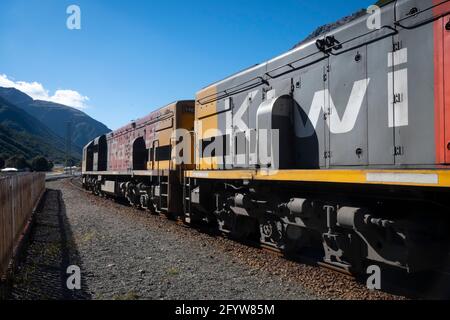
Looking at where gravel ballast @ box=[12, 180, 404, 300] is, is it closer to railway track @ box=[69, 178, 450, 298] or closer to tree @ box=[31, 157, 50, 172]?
railway track @ box=[69, 178, 450, 298]

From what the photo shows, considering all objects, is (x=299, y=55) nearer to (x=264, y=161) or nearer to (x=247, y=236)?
(x=264, y=161)


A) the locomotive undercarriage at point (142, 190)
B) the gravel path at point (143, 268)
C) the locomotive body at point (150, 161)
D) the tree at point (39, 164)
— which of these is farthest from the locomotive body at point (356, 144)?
the tree at point (39, 164)

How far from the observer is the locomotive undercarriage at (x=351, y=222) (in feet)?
14.6

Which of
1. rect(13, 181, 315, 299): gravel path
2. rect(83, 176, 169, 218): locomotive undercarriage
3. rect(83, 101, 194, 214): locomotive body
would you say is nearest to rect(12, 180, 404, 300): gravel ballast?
rect(13, 181, 315, 299): gravel path

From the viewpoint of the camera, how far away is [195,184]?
9.93m

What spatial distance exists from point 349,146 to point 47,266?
5618 millimetres

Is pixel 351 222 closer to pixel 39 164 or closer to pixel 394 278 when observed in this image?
pixel 394 278

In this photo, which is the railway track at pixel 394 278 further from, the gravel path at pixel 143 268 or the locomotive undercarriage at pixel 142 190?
the locomotive undercarriage at pixel 142 190

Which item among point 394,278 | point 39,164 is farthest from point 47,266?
point 39,164

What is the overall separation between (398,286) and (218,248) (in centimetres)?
381

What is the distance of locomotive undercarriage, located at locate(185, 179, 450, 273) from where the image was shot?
4.46 metres

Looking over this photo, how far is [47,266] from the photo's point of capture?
656 cm

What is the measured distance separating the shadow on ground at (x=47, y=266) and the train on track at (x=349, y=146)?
3429 millimetres
